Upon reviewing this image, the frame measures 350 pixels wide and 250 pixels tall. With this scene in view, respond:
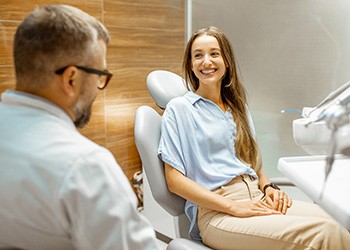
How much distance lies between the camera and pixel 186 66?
1903mm

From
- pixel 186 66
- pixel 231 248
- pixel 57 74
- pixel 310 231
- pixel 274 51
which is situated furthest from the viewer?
pixel 274 51

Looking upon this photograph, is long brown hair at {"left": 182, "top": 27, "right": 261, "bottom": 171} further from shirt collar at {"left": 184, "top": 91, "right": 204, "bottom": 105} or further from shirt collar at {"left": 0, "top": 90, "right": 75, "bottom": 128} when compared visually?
shirt collar at {"left": 0, "top": 90, "right": 75, "bottom": 128}

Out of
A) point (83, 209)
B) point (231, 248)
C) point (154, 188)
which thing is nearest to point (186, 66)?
point (154, 188)

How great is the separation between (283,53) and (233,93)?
741 millimetres

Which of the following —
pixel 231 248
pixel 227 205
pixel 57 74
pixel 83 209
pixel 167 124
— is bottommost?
pixel 231 248

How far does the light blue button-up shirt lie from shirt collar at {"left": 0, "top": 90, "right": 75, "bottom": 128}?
0.71 meters

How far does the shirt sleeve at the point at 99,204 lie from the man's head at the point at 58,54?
0.65 feet

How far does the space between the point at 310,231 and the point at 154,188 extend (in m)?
0.61

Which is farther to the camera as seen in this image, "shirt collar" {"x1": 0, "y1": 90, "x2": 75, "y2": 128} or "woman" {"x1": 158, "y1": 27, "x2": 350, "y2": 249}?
"woman" {"x1": 158, "y1": 27, "x2": 350, "y2": 249}

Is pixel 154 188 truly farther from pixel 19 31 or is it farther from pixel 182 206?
pixel 19 31

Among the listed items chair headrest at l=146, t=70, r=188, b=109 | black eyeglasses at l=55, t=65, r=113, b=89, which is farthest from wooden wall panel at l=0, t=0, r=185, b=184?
black eyeglasses at l=55, t=65, r=113, b=89

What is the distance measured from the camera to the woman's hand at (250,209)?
1.54m

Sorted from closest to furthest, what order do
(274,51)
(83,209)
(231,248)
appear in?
(83,209) < (231,248) < (274,51)

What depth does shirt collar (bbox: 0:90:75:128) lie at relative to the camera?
0.96 metres
